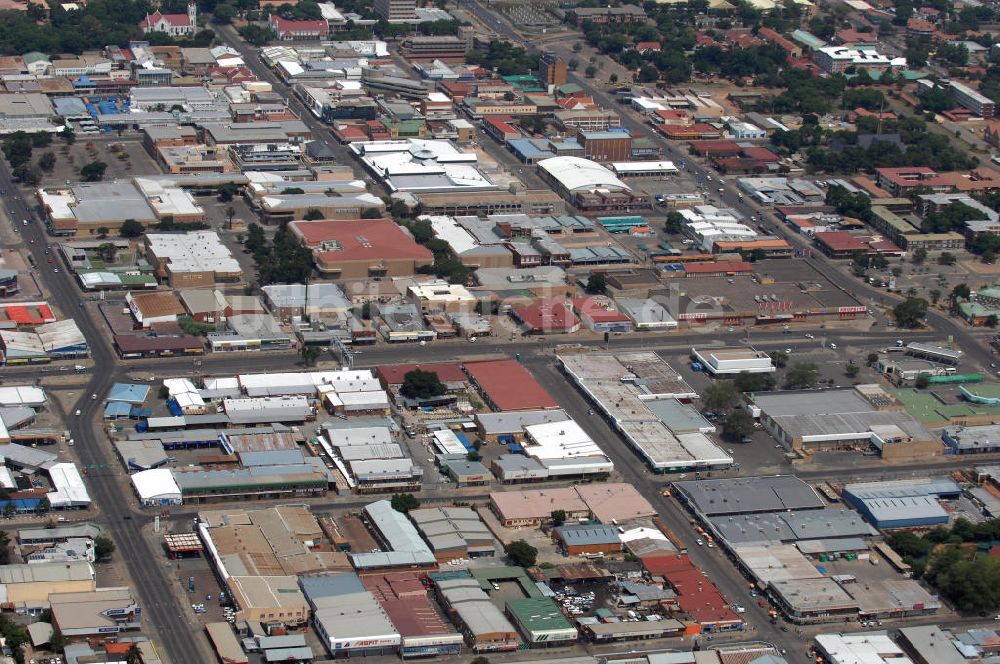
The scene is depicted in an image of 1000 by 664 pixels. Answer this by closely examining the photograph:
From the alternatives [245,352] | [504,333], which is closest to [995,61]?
[504,333]

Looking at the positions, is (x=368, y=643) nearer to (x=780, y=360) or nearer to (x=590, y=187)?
(x=780, y=360)

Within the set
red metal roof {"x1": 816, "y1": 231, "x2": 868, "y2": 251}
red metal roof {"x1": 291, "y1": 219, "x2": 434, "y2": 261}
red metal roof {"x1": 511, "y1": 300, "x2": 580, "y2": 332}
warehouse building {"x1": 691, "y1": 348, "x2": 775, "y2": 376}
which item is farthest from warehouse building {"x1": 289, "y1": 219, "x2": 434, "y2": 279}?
red metal roof {"x1": 816, "y1": 231, "x2": 868, "y2": 251}

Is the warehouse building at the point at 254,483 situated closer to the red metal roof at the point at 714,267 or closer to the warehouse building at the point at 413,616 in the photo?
the warehouse building at the point at 413,616

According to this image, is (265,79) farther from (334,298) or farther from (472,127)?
(334,298)

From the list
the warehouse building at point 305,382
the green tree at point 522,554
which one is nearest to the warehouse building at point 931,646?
the green tree at point 522,554

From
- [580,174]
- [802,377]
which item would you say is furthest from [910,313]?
[580,174]
